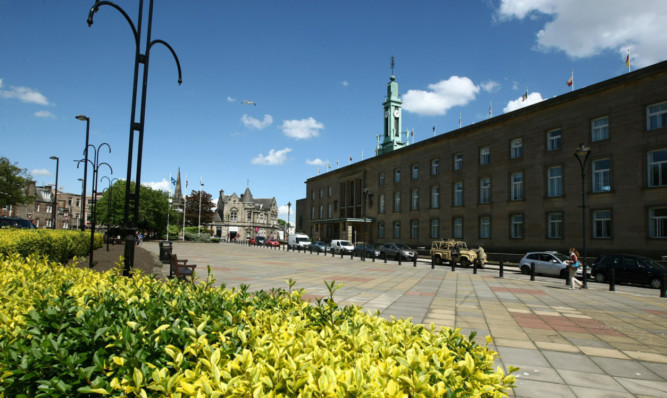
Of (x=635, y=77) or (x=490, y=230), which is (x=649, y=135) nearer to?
(x=635, y=77)

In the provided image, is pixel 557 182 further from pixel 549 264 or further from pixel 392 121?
pixel 392 121

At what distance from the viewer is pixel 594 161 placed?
101 ft

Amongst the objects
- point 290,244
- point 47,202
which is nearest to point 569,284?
point 290,244

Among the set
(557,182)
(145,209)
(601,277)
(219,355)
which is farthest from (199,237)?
(219,355)

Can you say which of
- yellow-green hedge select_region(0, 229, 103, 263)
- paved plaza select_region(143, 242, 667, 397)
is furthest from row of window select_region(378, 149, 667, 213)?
yellow-green hedge select_region(0, 229, 103, 263)

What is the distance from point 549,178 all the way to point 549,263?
37.7 feet

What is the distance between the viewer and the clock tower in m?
68.9

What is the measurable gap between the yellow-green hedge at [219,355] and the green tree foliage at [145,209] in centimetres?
8559

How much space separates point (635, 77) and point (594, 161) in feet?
21.6

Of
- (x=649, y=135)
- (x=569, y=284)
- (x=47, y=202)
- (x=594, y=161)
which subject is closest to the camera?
(x=569, y=284)

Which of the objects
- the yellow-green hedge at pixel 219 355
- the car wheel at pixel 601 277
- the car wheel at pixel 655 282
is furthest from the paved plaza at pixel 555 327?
the car wheel at pixel 601 277

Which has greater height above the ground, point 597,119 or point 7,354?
point 597,119

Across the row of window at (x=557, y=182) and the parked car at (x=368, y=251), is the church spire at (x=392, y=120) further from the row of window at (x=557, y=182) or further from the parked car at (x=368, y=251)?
the parked car at (x=368, y=251)

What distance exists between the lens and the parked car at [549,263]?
24953 mm
